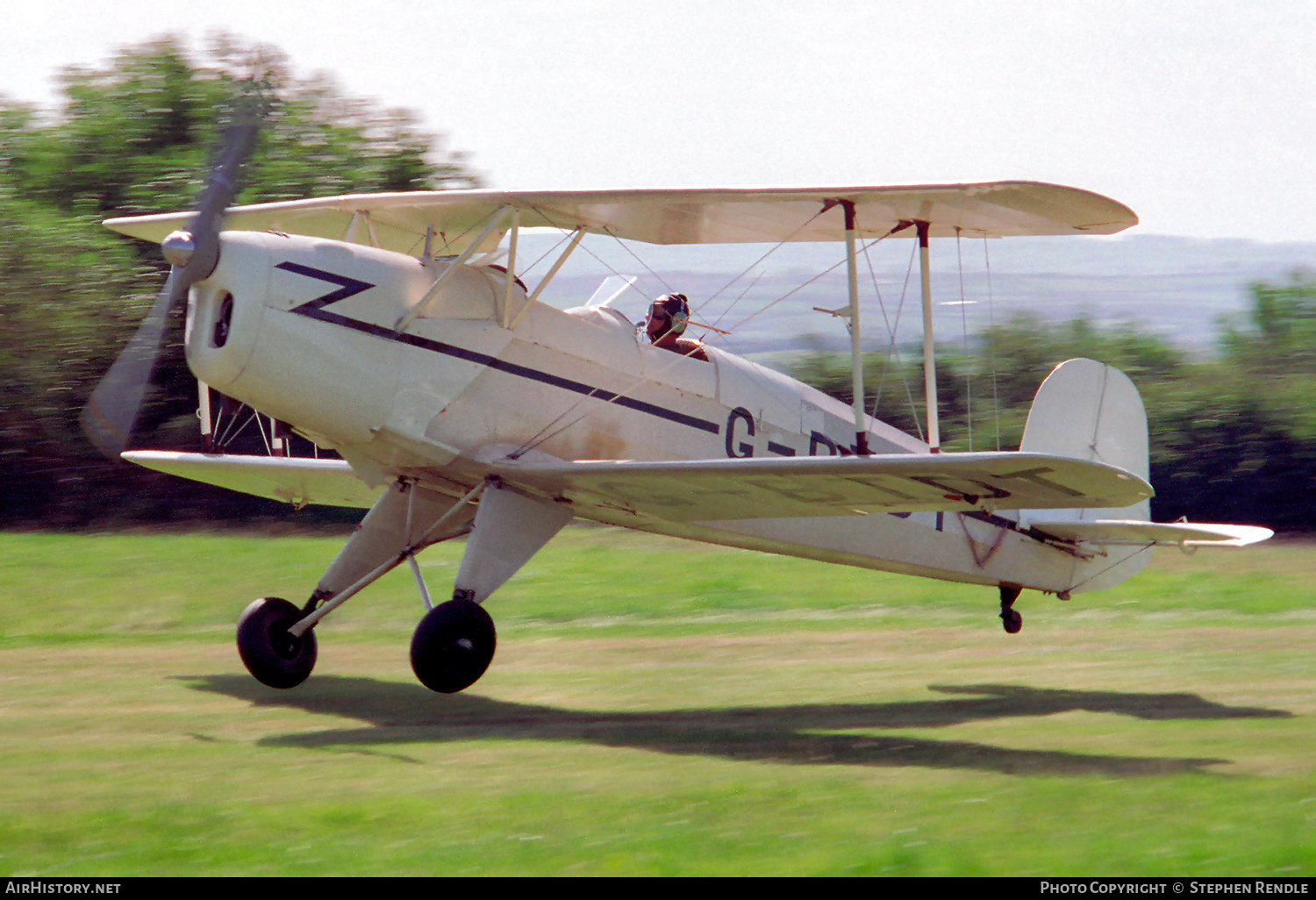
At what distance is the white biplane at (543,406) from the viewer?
689 centimetres

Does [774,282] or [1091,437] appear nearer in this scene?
[774,282]

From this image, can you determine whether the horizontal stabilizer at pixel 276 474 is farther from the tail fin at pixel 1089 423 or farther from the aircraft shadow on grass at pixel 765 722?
the tail fin at pixel 1089 423

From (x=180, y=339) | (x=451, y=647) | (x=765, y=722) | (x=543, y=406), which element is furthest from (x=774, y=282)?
(x=180, y=339)

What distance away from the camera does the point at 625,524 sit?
8.60 metres

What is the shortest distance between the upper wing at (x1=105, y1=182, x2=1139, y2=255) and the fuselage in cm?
48

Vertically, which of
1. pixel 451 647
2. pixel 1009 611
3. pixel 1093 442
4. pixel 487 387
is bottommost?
pixel 1009 611

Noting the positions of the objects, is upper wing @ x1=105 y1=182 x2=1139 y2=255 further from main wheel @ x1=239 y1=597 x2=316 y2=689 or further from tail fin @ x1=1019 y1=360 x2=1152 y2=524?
main wheel @ x1=239 y1=597 x2=316 y2=689

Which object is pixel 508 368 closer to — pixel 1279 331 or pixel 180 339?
pixel 180 339

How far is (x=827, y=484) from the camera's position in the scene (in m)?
6.87

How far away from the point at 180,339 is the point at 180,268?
10094 mm

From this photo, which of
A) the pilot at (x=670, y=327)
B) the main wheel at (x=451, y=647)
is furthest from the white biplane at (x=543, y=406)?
the pilot at (x=670, y=327)

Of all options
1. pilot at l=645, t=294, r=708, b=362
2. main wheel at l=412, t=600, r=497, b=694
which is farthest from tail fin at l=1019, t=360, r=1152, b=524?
main wheel at l=412, t=600, r=497, b=694

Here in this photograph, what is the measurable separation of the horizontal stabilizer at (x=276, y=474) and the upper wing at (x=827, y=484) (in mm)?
2192

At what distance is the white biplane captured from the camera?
689 centimetres
